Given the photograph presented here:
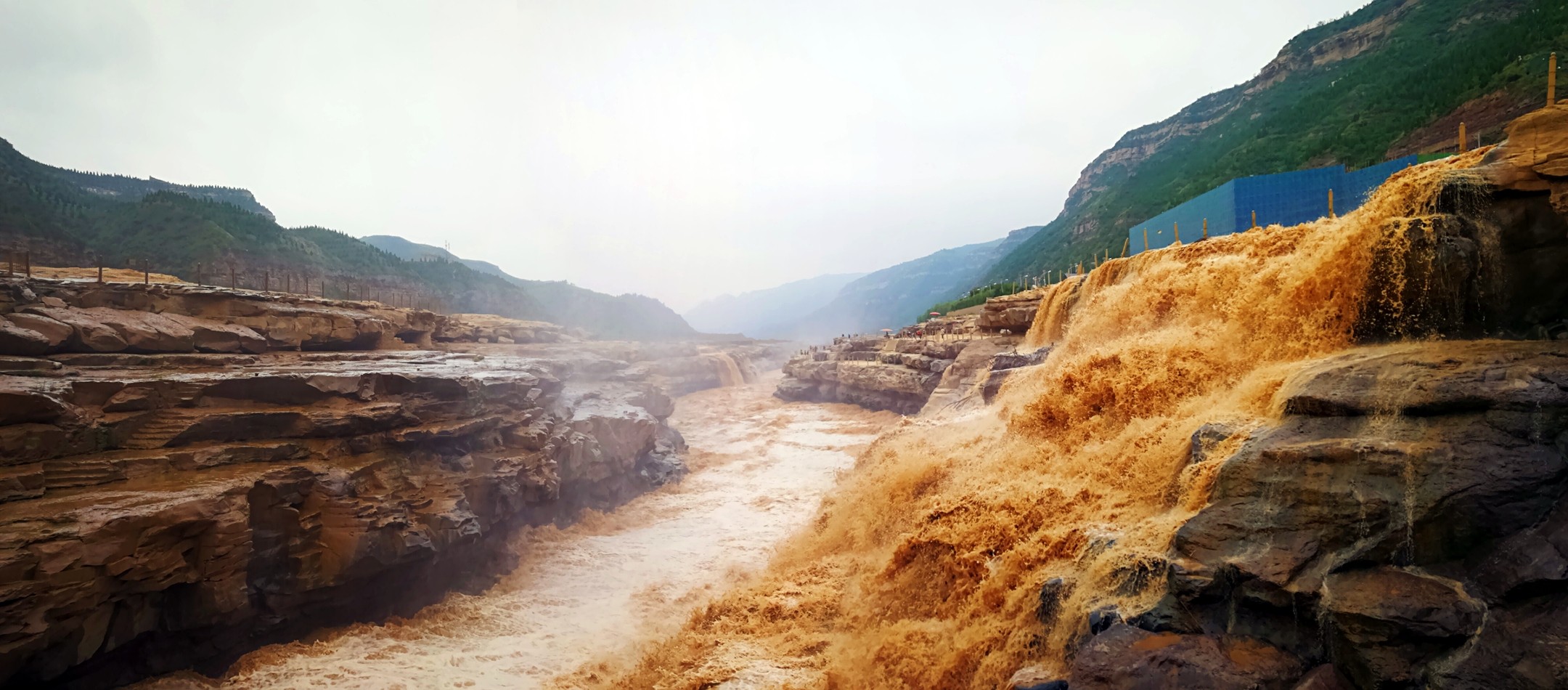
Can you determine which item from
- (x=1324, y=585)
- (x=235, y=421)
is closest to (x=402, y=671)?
(x=235, y=421)

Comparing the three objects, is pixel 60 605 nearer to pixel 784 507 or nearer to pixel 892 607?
pixel 892 607

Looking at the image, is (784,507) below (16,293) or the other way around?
below

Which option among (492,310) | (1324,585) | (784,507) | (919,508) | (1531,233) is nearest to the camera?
(1324,585)

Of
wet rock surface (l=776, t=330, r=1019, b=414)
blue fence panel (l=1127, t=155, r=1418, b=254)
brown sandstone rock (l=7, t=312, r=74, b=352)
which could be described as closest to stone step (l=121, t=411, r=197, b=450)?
brown sandstone rock (l=7, t=312, r=74, b=352)

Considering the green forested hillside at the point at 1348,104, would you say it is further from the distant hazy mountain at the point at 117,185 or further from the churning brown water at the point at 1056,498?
the distant hazy mountain at the point at 117,185

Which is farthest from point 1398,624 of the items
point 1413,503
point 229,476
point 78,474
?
point 78,474

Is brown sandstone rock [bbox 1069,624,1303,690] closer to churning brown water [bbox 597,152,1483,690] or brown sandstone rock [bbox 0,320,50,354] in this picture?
churning brown water [bbox 597,152,1483,690]

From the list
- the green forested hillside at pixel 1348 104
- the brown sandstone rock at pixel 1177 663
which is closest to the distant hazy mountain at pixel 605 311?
the green forested hillside at pixel 1348 104
